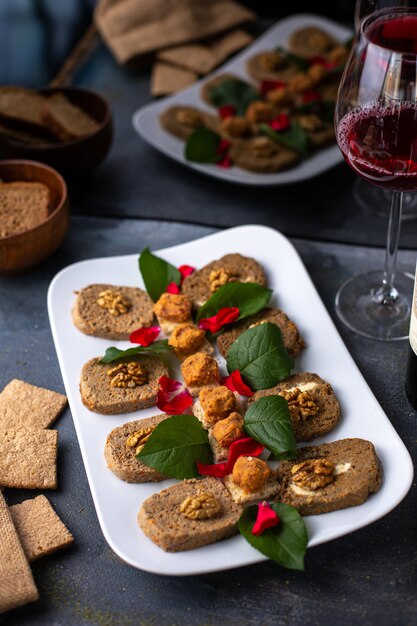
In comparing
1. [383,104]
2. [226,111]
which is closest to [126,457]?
[383,104]

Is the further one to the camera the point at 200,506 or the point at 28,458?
the point at 28,458

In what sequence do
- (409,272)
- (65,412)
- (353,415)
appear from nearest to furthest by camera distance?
(353,415) → (65,412) → (409,272)

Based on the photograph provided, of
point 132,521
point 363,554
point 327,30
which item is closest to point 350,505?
point 363,554

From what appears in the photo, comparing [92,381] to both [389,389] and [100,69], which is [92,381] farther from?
[100,69]

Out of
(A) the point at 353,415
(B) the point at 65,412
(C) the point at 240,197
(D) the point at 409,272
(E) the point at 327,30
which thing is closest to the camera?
(A) the point at 353,415

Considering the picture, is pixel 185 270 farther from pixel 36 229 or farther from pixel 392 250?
pixel 392 250
